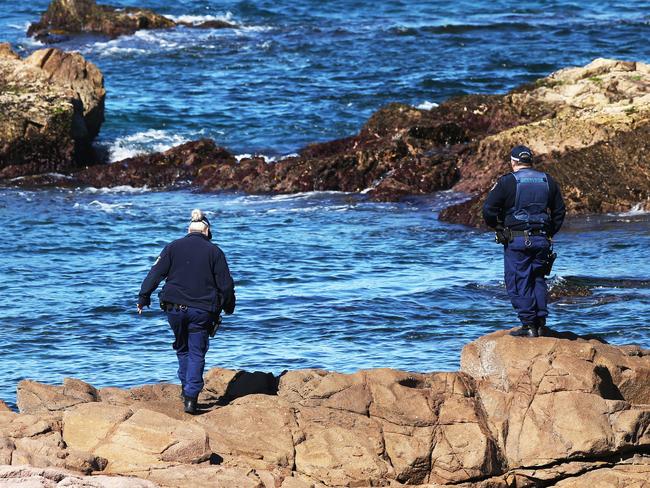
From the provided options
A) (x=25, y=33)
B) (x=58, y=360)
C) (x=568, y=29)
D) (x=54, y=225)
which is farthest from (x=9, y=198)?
(x=568, y=29)

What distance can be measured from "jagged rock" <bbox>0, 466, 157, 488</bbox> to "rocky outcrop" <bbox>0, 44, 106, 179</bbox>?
1902 cm

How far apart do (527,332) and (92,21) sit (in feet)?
127

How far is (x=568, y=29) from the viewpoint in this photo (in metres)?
46.5

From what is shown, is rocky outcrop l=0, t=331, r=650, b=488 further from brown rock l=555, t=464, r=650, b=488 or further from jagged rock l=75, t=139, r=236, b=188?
jagged rock l=75, t=139, r=236, b=188

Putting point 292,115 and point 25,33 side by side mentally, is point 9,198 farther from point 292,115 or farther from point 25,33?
point 25,33

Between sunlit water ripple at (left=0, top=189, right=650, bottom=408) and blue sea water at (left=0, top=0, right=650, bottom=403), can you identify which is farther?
blue sea water at (left=0, top=0, right=650, bottom=403)

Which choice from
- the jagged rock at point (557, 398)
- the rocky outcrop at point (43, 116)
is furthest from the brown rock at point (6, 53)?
the jagged rock at point (557, 398)

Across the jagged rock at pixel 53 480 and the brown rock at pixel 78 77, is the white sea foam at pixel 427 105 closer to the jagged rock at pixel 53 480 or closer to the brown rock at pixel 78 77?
the brown rock at pixel 78 77

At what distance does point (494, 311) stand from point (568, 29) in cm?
3120

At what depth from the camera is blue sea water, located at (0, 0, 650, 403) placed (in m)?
16.2

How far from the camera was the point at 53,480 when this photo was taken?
938 cm

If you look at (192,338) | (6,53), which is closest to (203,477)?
(192,338)

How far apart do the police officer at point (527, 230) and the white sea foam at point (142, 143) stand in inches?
771

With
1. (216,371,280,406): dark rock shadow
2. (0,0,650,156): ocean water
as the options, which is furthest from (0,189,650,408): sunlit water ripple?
(0,0,650,156): ocean water
